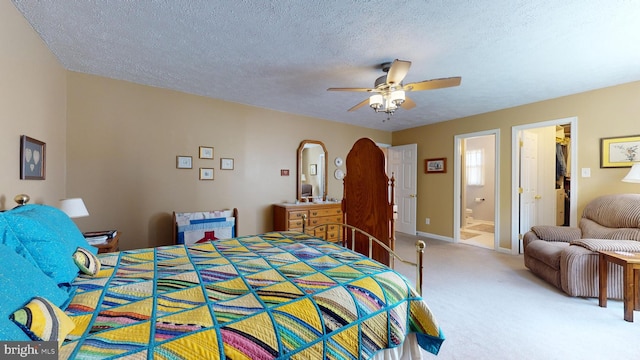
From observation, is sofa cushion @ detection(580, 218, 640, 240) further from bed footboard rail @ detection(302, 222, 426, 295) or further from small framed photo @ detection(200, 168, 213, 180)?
small framed photo @ detection(200, 168, 213, 180)

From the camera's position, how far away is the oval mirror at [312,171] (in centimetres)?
468

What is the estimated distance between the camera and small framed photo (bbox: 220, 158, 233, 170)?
3822 millimetres

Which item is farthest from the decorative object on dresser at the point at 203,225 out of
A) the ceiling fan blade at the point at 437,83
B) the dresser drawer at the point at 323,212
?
the ceiling fan blade at the point at 437,83

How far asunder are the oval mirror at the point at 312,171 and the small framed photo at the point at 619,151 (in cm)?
402

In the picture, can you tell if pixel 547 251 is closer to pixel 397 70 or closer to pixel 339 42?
pixel 397 70

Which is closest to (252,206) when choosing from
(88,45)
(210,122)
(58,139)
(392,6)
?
(210,122)

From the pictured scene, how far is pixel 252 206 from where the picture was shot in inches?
163

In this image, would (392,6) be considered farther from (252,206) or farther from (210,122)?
(252,206)

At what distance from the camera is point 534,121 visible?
3895 mm

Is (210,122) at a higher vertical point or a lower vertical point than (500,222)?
higher

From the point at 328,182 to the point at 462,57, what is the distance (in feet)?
10.5

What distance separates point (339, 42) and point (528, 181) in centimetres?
420

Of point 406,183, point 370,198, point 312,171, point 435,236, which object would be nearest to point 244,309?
point 370,198

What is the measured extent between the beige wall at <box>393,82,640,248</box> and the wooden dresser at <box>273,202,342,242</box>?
86.8 inches
